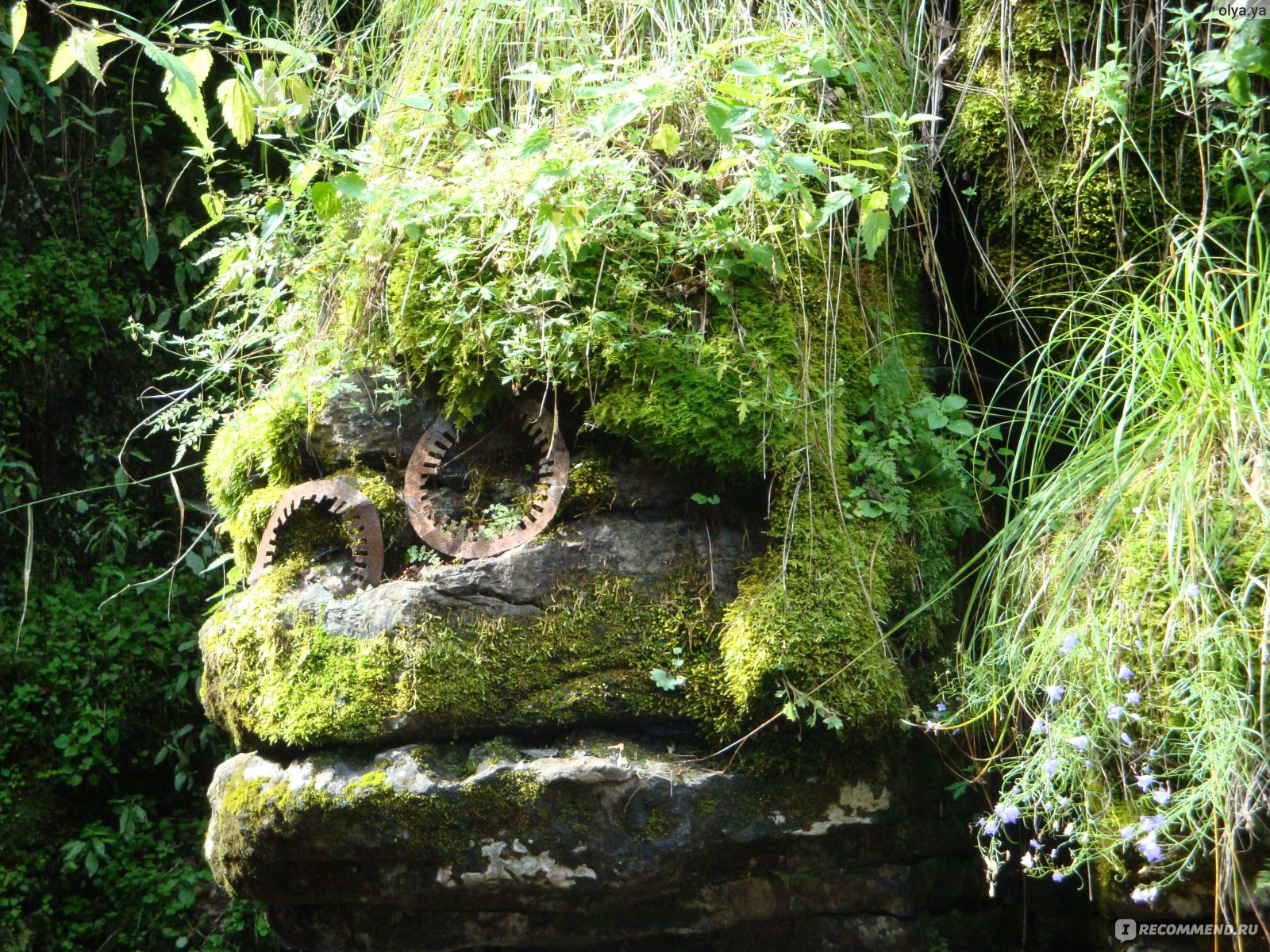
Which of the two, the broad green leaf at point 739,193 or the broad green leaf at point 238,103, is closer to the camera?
the broad green leaf at point 238,103

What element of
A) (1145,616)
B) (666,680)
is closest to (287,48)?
(666,680)

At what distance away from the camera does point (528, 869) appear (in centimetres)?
229

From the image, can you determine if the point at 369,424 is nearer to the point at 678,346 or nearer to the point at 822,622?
the point at 678,346

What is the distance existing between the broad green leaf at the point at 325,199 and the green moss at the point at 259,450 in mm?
564

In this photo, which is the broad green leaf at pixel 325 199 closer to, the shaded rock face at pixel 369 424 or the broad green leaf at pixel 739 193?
the shaded rock face at pixel 369 424

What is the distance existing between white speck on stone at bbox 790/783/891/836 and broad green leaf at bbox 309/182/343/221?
150 centimetres

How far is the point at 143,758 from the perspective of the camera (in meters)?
4.30

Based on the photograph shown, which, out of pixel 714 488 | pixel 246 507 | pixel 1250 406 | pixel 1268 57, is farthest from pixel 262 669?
pixel 1268 57

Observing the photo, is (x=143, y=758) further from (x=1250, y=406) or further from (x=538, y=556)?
(x=1250, y=406)

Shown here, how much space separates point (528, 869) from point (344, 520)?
2.85ft

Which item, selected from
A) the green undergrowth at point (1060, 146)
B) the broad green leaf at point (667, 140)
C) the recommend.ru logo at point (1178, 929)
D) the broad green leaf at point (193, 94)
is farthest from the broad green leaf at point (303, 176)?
the recommend.ru logo at point (1178, 929)

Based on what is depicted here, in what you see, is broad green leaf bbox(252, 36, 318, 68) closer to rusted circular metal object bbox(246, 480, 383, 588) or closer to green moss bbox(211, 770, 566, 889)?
rusted circular metal object bbox(246, 480, 383, 588)

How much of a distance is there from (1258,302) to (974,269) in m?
0.71

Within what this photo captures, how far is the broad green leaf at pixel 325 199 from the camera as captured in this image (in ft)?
7.35
